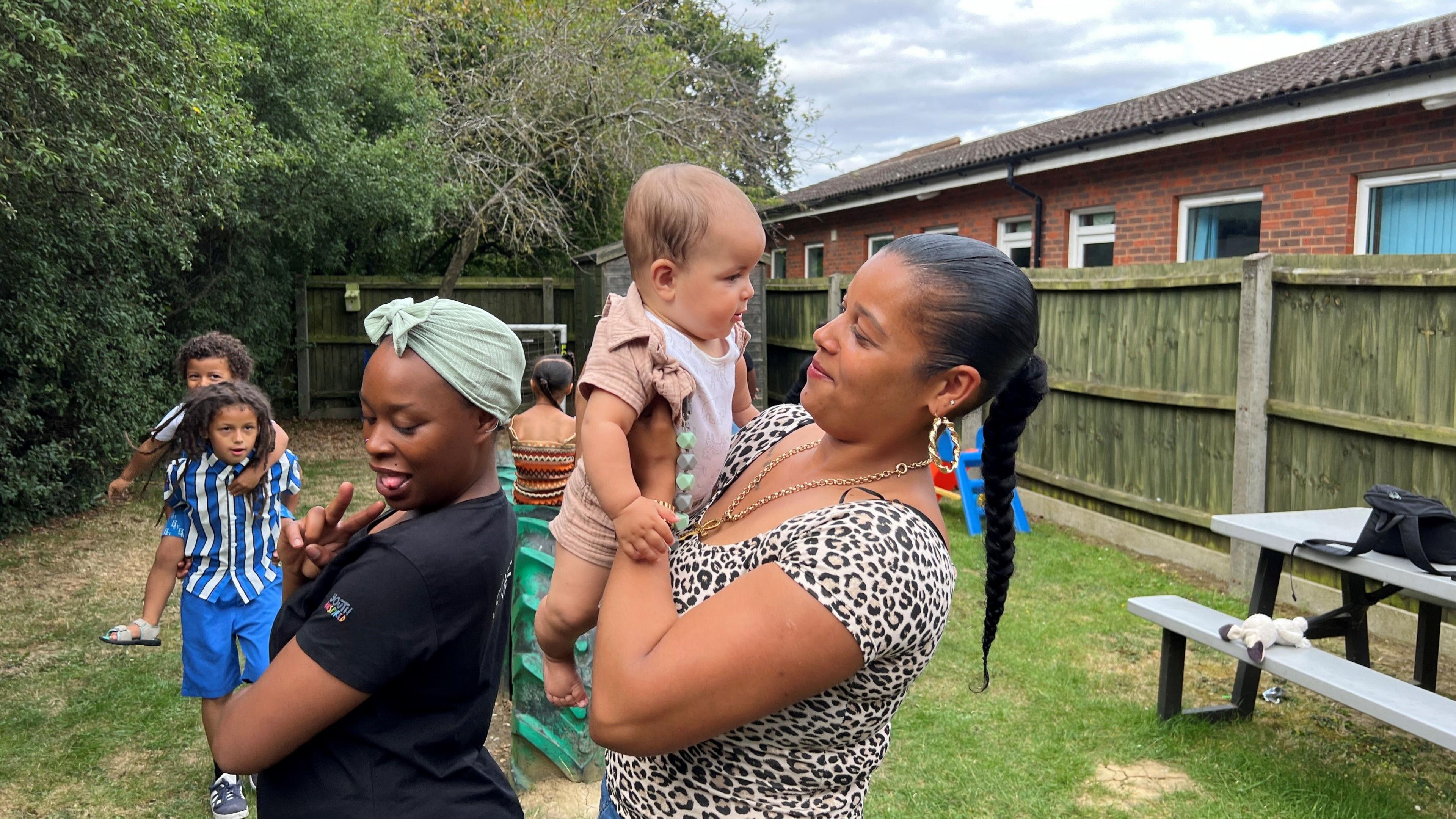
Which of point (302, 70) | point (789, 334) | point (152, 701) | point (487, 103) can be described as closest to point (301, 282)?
point (487, 103)

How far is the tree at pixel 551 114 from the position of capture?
14570 millimetres

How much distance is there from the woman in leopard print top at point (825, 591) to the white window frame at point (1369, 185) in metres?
9.28

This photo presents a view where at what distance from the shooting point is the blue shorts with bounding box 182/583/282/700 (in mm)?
3818

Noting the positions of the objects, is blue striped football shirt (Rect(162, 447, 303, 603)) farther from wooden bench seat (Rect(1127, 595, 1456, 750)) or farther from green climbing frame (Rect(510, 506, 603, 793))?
wooden bench seat (Rect(1127, 595, 1456, 750))

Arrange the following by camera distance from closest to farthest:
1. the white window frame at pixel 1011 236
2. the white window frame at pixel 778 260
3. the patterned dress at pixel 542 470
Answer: the patterned dress at pixel 542 470
the white window frame at pixel 1011 236
the white window frame at pixel 778 260

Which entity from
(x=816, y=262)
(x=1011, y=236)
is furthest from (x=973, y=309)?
(x=816, y=262)

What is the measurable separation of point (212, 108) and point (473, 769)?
680 centimetres

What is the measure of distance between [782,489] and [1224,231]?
11.4 metres

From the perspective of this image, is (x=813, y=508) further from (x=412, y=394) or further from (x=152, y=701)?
(x=152, y=701)

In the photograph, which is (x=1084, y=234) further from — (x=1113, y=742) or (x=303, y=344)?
(x=303, y=344)

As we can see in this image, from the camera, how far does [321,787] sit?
1.71 m

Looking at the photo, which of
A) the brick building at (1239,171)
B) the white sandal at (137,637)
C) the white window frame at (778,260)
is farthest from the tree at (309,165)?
the white window frame at (778,260)

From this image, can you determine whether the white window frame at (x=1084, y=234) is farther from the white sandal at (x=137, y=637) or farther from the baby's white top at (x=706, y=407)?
the baby's white top at (x=706, y=407)

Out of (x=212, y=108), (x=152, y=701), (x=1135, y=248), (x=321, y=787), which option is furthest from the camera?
(x=1135, y=248)
